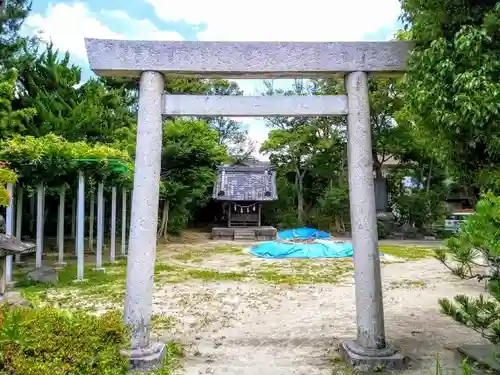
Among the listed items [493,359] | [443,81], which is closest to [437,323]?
[493,359]

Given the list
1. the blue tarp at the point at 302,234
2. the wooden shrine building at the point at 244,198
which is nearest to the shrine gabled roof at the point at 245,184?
the wooden shrine building at the point at 244,198

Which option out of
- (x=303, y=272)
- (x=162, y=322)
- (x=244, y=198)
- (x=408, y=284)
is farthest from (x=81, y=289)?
(x=244, y=198)

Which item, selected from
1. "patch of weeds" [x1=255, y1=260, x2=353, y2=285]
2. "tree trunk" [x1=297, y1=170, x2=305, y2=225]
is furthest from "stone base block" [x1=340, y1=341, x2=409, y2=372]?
"tree trunk" [x1=297, y1=170, x2=305, y2=225]

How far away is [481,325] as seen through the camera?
3615mm

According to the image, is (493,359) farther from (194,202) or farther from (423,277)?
(194,202)

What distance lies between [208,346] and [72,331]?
116 inches

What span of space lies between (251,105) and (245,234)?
18636 millimetres

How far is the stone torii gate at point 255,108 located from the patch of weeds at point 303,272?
6130 millimetres

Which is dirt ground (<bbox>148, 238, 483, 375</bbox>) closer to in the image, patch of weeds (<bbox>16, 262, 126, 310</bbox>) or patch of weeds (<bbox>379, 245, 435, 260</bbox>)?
patch of weeds (<bbox>16, 262, 126, 310</bbox>)

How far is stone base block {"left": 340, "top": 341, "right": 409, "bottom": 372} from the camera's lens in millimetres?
4672

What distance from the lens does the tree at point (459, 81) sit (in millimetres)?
3816

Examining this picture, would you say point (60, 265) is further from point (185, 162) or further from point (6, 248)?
point (185, 162)

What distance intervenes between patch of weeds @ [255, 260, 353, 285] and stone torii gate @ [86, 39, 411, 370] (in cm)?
613

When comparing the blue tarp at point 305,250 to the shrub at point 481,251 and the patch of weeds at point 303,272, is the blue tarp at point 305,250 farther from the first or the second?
the shrub at point 481,251
